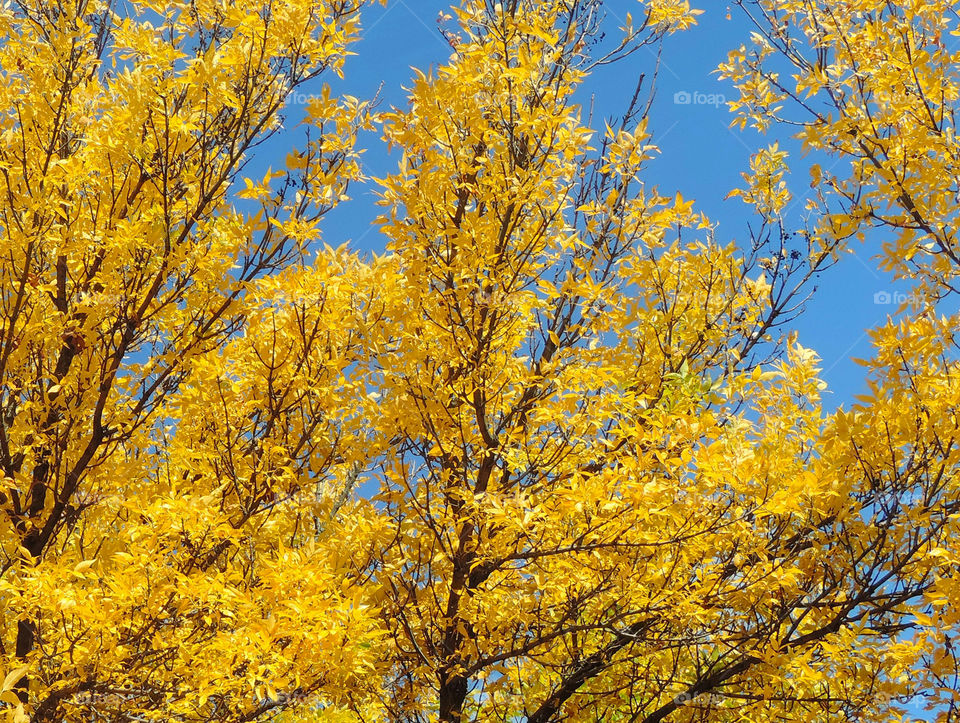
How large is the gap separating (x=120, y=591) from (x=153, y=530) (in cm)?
33

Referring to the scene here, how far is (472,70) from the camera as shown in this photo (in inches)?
163

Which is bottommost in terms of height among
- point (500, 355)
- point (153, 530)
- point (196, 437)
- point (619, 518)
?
point (153, 530)

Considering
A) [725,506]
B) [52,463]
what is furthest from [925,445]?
[52,463]

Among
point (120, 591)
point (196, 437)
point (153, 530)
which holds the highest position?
point (196, 437)

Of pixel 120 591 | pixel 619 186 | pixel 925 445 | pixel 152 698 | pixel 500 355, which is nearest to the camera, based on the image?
pixel 120 591

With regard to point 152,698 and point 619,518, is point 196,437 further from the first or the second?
point 619,518

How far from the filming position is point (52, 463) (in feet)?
14.5

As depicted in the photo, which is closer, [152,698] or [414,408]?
[152,698]

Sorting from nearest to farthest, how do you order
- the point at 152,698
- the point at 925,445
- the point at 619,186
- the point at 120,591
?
the point at 120,591 → the point at 152,698 → the point at 925,445 → the point at 619,186

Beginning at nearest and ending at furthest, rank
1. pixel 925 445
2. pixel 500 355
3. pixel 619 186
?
pixel 925 445 < pixel 500 355 < pixel 619 186

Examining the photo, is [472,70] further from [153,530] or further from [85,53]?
[153,530]

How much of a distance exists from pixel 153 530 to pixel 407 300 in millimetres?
1835

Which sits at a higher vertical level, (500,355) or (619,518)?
(500,355)

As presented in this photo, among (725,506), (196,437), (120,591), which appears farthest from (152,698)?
(725,506)
